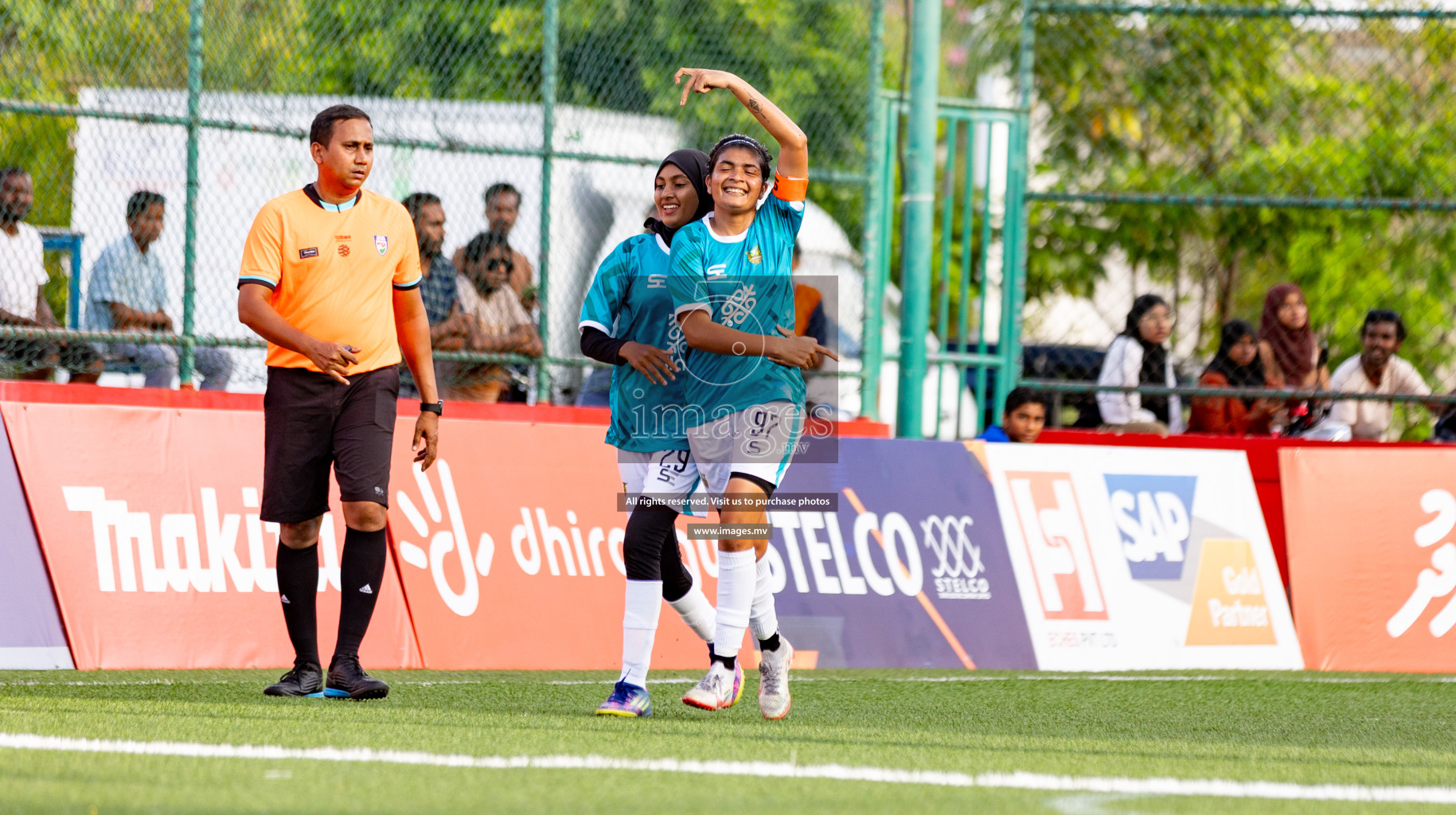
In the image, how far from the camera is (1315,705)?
7164 millimetres

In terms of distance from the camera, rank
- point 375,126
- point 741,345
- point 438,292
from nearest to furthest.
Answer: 1. point 741,345
2. point 438,292
3. point 375,126

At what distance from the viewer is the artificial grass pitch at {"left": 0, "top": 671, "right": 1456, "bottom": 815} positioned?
4141 millimetres

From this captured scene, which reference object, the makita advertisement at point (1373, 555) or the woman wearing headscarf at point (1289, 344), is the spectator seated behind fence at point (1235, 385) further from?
the makita advertisement at point (1373, 555)

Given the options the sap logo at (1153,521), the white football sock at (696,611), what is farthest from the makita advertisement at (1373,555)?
→ the white football sock at (696,611)

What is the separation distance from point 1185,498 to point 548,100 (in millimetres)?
4030

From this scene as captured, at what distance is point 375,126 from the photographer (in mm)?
10078

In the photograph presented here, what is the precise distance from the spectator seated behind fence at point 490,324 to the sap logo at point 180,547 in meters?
2.14

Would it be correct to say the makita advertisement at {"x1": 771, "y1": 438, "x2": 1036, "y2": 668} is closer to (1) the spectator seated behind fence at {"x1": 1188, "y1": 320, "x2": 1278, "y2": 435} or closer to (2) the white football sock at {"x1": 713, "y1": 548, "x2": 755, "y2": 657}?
(1) the spectator seated behind fence at {"x1": 1188, "y1": 320, "x2": 1278, "y2": 435}

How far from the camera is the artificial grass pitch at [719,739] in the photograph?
4.14m

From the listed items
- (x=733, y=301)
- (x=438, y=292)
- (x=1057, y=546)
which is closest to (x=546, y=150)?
(x=438, y=292)

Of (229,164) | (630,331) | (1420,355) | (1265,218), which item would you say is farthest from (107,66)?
(1420,355)

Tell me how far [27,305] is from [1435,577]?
7.26 metres

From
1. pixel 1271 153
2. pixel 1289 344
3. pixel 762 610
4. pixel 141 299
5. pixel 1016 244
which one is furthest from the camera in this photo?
pixel 1271 153

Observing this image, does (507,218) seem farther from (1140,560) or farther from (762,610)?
(762,610)
